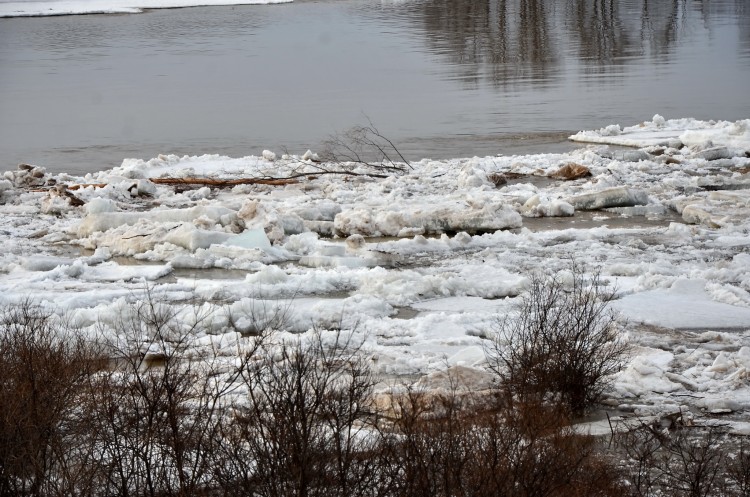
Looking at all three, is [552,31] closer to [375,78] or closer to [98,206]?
[375,78]

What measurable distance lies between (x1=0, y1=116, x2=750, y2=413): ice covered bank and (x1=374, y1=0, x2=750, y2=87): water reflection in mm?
17275

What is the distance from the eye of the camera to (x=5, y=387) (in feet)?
18.0

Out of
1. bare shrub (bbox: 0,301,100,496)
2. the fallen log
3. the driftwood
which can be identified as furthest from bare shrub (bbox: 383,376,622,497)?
the driftwood

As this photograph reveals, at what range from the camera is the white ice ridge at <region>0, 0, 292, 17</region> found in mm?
76625

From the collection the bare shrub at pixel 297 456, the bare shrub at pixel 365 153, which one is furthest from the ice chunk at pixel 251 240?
the bare shrub at pixel 297 456

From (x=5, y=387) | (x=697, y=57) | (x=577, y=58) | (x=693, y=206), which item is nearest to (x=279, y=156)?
(x=693, y=206)

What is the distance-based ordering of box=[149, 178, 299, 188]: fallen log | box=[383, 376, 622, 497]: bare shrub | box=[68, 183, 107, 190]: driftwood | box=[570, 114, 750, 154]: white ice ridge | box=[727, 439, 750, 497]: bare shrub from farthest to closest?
box=[570, 114, 750, 154]: white ice ridge < box=[149, 178, 299, 188]: fallen log < box=[68, 183, 107, 190]: driftwood < box=[727, 439, 750, 497]: bare shrub < box=[383, 376, 622, 497]: bare shrub

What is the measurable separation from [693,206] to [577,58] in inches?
1093

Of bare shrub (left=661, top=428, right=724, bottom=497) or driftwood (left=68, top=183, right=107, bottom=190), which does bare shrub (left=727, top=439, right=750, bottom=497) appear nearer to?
bare shrub (left=661, top=428, right=724, bottom=497)

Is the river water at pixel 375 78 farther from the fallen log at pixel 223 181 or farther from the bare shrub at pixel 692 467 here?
the bare shrub at pixel 692 467

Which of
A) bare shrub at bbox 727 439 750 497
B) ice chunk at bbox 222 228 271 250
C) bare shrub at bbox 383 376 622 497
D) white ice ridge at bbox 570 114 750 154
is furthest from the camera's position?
white ice ridge at bbox 570 114 750 154

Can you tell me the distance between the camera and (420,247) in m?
13.4

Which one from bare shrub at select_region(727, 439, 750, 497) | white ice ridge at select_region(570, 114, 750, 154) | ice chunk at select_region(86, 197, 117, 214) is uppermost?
bare shrub at select_region(727, 439, 750, 497)

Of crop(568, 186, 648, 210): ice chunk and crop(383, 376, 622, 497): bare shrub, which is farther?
crop(568, 186, 648, 210): ice chunk
